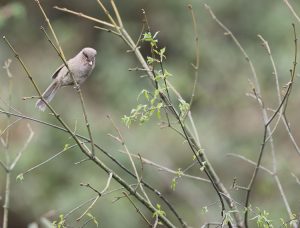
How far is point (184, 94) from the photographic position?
27.5 feet

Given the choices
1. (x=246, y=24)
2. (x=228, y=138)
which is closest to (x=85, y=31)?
(x=246, y=24)

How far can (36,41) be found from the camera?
33.5ft

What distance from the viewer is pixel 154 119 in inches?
331

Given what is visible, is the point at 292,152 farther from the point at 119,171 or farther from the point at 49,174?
the point at 49,174

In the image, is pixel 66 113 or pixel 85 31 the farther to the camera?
pixel 85 31

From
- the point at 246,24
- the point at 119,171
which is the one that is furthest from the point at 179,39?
the point at 119,171

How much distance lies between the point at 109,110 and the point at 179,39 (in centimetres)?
175

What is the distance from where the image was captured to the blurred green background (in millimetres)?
7484

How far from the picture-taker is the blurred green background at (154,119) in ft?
24.6

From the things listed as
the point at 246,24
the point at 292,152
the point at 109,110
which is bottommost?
the point at 292,152

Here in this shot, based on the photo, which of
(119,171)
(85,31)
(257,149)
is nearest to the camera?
(119,171)

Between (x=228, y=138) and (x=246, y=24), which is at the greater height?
(x=246, y=24)

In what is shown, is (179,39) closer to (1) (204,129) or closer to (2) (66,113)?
(1) (204,129)

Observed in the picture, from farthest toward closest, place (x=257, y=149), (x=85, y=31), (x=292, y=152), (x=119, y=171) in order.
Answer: (x=85, y=31), (x=292, y=152), (x=257, y=149), (x=119, y=171)
